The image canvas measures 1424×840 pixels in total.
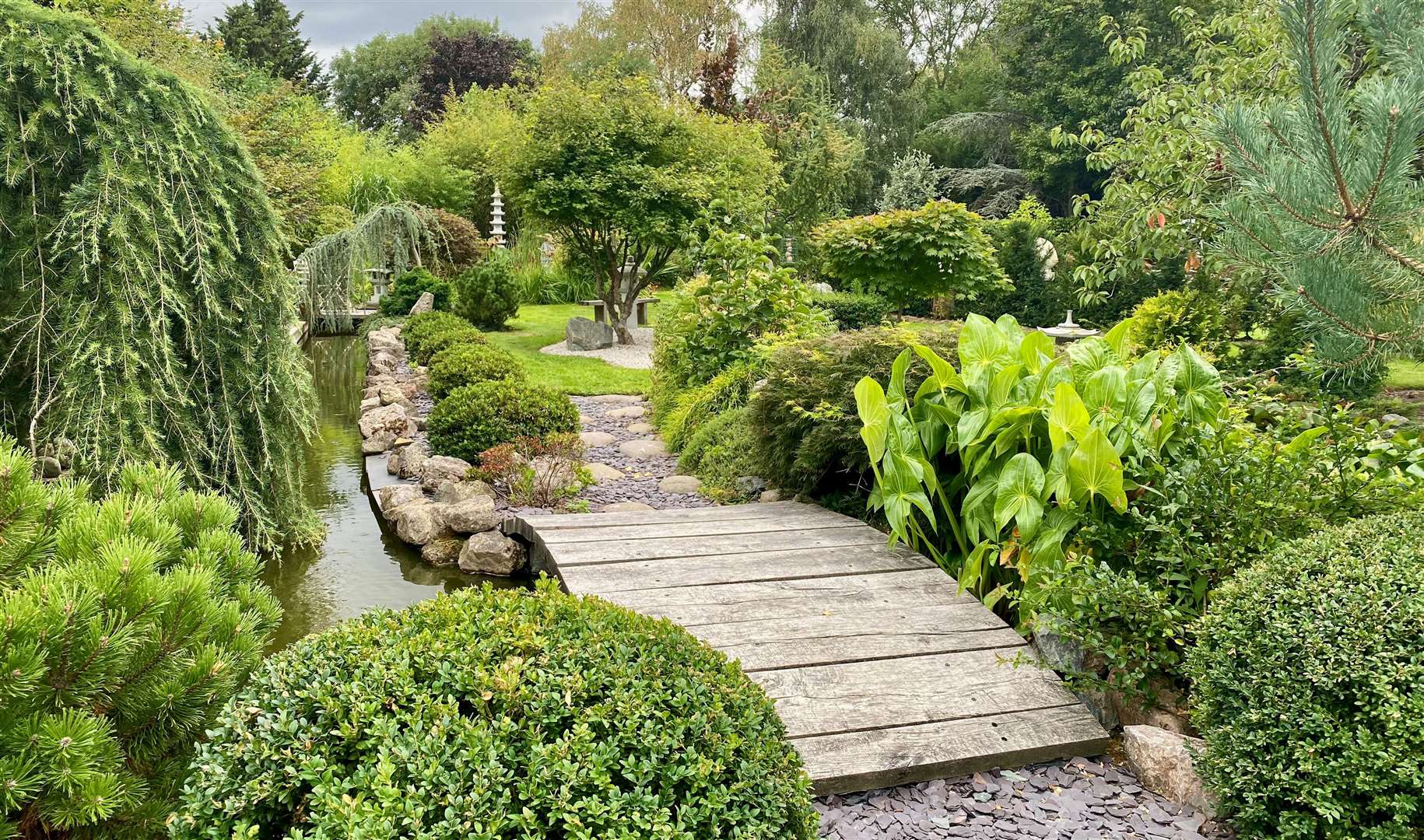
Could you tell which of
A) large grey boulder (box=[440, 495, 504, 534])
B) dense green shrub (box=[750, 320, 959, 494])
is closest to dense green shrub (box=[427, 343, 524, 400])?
large grey boulder (box=[440, 495, 504, 534])

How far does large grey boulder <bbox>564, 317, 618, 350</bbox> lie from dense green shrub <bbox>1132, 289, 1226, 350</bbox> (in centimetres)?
693

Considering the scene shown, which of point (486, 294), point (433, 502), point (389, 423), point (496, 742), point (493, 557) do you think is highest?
point (486, 294)

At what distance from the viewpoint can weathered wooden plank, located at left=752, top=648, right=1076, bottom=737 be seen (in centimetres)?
238

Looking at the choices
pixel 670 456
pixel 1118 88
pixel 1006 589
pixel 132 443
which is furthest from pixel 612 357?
pixel 1118 88

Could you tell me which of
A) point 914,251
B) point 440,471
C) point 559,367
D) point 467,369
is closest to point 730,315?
point 467,369

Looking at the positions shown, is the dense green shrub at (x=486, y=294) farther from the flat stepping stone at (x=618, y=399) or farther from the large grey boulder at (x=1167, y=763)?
the large grey boulder at (x=1167, y=763)

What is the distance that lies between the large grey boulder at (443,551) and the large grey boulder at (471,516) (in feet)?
0.28

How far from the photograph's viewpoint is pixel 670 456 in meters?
6.81

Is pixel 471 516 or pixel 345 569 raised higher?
pixel 471 516

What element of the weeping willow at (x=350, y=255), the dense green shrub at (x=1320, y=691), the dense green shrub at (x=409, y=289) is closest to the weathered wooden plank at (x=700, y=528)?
the dense green shrub at (x=1320, y=691)

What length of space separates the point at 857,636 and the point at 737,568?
0.63 m

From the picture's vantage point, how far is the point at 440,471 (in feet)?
18.5

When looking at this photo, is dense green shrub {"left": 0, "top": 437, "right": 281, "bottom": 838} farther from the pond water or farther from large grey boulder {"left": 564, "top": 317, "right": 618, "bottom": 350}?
large grey boulder {"left": 564, "top": 317, "right": 618, "bottom": 350}

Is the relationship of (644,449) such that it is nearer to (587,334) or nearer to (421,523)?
(421,523)
